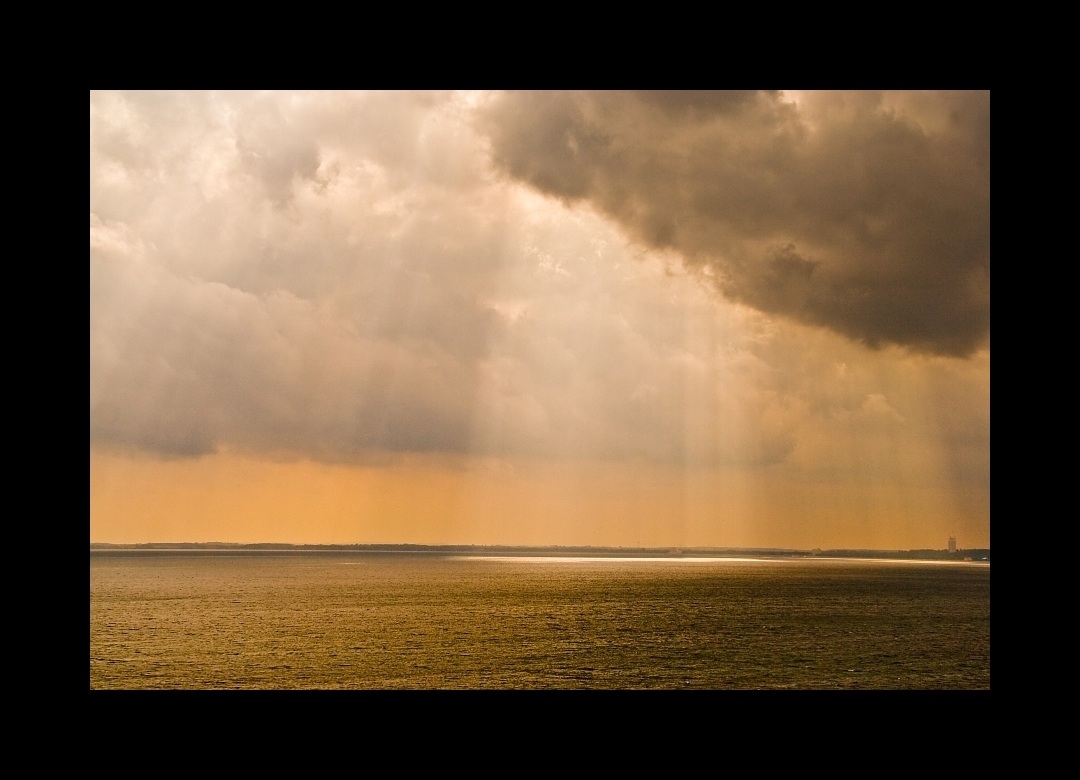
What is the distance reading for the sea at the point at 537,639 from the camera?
2353 cm

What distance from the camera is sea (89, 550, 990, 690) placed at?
23531 mm

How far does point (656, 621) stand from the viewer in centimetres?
3719

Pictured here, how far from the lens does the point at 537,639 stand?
30.7 metres

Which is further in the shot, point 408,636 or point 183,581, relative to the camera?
point 183,581
